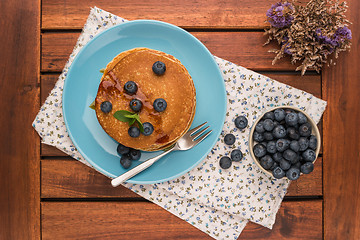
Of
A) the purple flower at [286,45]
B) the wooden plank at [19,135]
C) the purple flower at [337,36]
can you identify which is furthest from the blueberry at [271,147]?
the wooden plank at [19,135]

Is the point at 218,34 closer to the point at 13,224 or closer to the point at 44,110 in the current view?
the point at 44,110

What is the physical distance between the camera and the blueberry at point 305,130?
1.44 m

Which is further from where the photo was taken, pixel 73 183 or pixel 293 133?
pixel 73 183

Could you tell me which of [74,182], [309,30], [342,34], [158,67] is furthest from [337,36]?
[74,182]

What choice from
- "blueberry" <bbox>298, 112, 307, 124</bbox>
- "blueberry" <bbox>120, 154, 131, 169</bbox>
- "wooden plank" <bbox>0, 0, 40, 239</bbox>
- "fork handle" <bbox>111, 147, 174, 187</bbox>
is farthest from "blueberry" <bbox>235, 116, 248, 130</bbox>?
"wooden plank" <bbox>0, 0, 40, 239</bbox>

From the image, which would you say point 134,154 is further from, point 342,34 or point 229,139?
point 342,34

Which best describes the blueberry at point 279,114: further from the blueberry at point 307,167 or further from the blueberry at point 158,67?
the blueberry at point 158,67

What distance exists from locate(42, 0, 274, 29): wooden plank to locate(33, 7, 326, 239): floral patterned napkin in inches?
2.8

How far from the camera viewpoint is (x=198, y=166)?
1.61 metres

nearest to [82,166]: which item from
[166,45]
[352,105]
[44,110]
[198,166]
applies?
[44,110]

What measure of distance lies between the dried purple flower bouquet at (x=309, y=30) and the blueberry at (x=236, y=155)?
522 millimetres

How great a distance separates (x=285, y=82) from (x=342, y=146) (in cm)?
48

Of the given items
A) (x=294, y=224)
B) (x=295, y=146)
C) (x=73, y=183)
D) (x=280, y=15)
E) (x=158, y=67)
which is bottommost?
(x=294, y=224)

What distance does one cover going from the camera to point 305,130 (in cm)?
144
